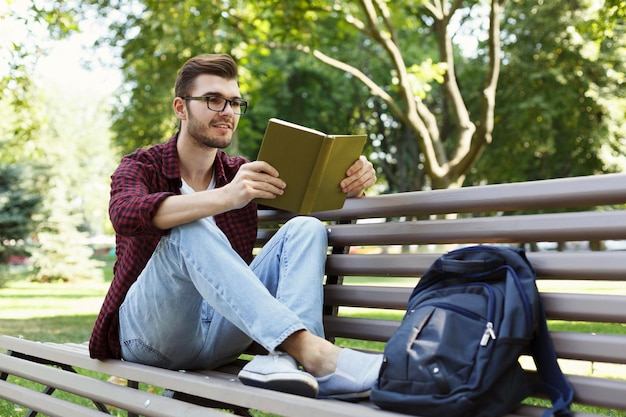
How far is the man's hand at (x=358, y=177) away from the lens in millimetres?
2877

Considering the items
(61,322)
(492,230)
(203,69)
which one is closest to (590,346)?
(492,230)

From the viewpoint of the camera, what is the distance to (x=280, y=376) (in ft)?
7.27

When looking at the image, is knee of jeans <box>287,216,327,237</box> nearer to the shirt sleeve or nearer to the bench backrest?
the bench backrest

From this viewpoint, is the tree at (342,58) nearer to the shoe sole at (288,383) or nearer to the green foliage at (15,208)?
the green foliage at (15,208)

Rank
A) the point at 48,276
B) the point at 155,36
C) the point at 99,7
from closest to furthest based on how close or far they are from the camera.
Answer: the point at 155,36, the point at 99,7, the point at 48,276

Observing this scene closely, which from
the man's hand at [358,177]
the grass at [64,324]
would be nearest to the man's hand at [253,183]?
the man's hand at [358,177]

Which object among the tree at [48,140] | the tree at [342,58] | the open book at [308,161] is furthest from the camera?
the tree at [342,58]

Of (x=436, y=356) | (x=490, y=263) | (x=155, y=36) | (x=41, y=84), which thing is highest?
(x=155, y=36)

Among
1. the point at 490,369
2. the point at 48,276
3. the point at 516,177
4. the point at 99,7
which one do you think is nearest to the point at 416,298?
the point at 490,369

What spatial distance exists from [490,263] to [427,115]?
446 inches

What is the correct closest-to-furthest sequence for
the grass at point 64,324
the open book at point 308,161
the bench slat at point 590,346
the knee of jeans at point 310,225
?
1. the bench slat at point 590,346
2. the open book at point 308,161
3. the knee of jeans at point 310,225
4. the grass at point 64,324

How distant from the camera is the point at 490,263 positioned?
2098mm

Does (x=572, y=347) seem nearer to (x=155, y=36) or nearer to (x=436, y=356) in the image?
(x=436, y=356)

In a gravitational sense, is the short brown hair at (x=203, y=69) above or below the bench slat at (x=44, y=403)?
above
